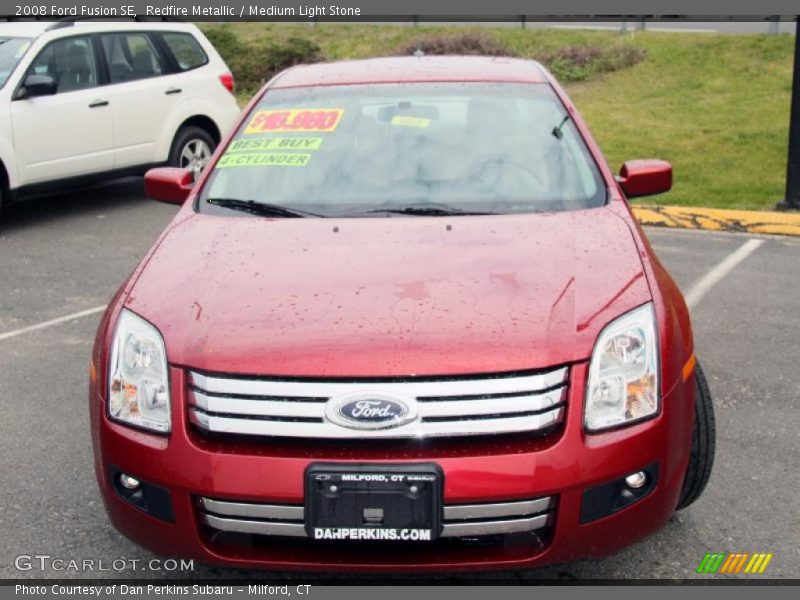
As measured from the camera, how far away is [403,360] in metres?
3.05

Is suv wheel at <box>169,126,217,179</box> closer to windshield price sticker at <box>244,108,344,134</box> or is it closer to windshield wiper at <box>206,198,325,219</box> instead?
windshield price sticker at <box>244,108,344,134</box>

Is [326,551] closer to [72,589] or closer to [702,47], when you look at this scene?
[72,589]

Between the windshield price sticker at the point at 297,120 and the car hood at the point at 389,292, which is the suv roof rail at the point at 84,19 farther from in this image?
the car hood at the point at 389,292

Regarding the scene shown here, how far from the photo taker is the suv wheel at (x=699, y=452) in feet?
11.9

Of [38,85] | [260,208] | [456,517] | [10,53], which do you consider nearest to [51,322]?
[260,208]

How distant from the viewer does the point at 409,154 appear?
448 centimetres

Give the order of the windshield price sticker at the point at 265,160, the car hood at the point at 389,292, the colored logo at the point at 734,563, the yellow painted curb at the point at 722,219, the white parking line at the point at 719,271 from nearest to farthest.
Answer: the car hood at the point at 389,292 → the colored logo at the point at 734,563 → the windshield price sticker at the point at 265,160 → the white parking line at the point at 719,271 → the yellow painted curb at the point at 722,219

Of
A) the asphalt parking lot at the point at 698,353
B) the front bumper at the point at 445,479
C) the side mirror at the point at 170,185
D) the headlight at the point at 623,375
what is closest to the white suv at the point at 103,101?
the asphalt parking lot at the point at 698,353

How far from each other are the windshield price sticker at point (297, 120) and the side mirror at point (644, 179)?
124 centimetres

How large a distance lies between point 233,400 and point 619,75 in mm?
13046

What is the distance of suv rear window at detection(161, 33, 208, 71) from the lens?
34.3 ft

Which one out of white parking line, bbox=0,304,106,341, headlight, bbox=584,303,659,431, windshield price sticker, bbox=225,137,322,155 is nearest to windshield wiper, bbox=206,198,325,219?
windshield price sticker, bbox=225,137,322,155

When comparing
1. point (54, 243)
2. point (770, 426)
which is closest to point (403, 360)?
point (770, 426)

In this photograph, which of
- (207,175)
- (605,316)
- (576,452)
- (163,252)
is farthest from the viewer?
(207,175)
